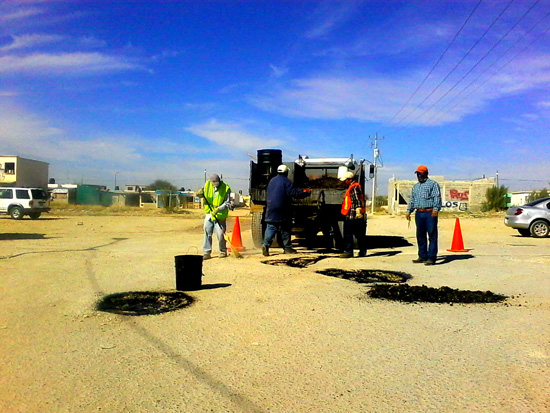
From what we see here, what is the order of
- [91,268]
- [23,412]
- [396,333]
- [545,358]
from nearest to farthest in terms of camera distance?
[23,412], [545,358], [396,333], [91,268]

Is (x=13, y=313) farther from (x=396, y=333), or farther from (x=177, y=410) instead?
(x=396, y=333)

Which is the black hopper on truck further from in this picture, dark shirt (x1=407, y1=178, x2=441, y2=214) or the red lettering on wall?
the red lettering on wall

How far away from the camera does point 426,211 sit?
959 cm

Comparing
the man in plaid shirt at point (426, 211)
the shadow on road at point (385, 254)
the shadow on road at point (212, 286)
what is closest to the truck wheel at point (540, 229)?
the shadow on road at point (385, 254)

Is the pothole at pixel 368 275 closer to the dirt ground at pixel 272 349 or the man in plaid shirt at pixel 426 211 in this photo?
the dirt ground at pixel 272 349

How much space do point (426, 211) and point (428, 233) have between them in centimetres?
44

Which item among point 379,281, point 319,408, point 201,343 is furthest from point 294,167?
point 319,408

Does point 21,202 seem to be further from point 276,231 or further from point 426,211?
point 426,211

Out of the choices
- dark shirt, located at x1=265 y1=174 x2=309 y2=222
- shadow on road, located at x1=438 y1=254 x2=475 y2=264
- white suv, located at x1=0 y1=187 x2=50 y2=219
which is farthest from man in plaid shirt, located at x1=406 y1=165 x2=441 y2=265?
white suv, located at x1=0 y1=187 x2=50 y2=219

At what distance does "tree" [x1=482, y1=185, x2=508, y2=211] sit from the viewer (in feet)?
160

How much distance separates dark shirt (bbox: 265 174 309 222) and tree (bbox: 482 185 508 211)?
43825 millimetres

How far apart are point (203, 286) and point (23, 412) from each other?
3.98 meters

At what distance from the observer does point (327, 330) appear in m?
4.87

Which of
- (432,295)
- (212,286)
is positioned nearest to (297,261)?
(212,286)
